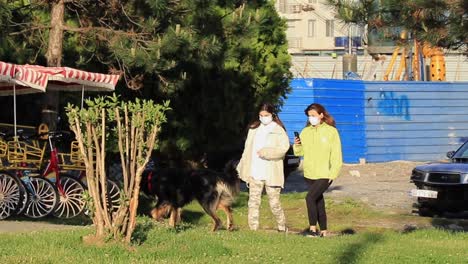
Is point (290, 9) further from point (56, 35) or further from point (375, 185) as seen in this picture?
point (56, 35)

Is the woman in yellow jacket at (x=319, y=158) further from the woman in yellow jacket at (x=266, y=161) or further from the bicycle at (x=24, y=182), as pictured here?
the bicycle at (x=24, y=182)

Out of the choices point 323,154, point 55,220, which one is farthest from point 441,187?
point 55,220

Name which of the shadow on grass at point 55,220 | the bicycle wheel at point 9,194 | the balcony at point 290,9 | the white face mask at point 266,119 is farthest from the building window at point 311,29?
the bicycle wheel at point 9,194

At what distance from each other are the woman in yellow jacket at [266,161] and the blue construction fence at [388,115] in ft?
47.1

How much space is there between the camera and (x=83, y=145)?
29.4 feet

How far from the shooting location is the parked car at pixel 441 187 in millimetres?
15547

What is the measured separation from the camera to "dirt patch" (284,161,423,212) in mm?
18298

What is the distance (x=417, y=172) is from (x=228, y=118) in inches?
164

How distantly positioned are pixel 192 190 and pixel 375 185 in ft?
31.5

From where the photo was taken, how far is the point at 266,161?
12094mm

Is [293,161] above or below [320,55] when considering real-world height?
below

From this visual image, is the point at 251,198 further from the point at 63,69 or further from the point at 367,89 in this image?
the point at 367,89

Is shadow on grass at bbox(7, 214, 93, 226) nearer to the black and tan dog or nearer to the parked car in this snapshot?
the black and tan dog

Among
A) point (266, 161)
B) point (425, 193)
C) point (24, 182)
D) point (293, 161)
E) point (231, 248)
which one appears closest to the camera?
point (231, 248)
